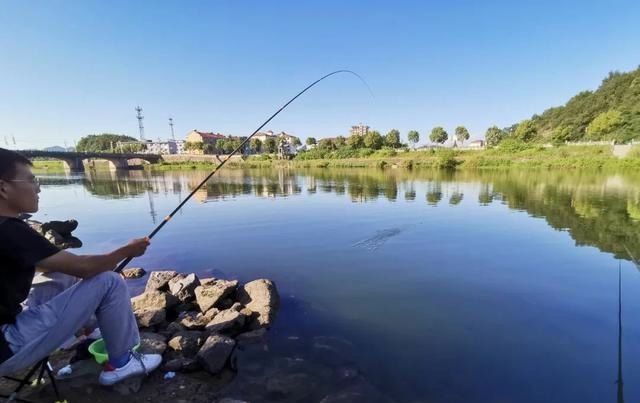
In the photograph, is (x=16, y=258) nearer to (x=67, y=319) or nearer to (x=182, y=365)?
(x=67, y=319)

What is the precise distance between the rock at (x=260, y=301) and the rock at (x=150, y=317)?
1.31 m

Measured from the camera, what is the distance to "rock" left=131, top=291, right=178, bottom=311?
18.4 ft

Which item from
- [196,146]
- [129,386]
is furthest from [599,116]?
[196,146]

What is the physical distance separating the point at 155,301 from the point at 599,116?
8199cm

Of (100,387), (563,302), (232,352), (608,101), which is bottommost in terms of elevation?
(563,302)

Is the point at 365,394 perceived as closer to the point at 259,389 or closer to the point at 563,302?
the point at 259,389

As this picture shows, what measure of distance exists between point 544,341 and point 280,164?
7366cm

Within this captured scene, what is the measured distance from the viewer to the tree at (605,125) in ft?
191

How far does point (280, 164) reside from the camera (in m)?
76.7

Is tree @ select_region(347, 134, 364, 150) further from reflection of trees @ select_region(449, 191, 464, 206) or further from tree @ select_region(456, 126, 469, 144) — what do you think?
reflection of trees @ select_region(449, 191, 464, 206)

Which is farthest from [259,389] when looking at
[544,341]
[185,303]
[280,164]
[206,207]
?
[280,164]

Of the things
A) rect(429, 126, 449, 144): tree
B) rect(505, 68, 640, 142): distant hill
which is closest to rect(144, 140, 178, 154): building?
rect(429, 126, 449, 144): tree

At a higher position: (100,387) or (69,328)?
(69,328)

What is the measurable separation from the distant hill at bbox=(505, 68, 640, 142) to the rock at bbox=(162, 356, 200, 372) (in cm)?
6624
